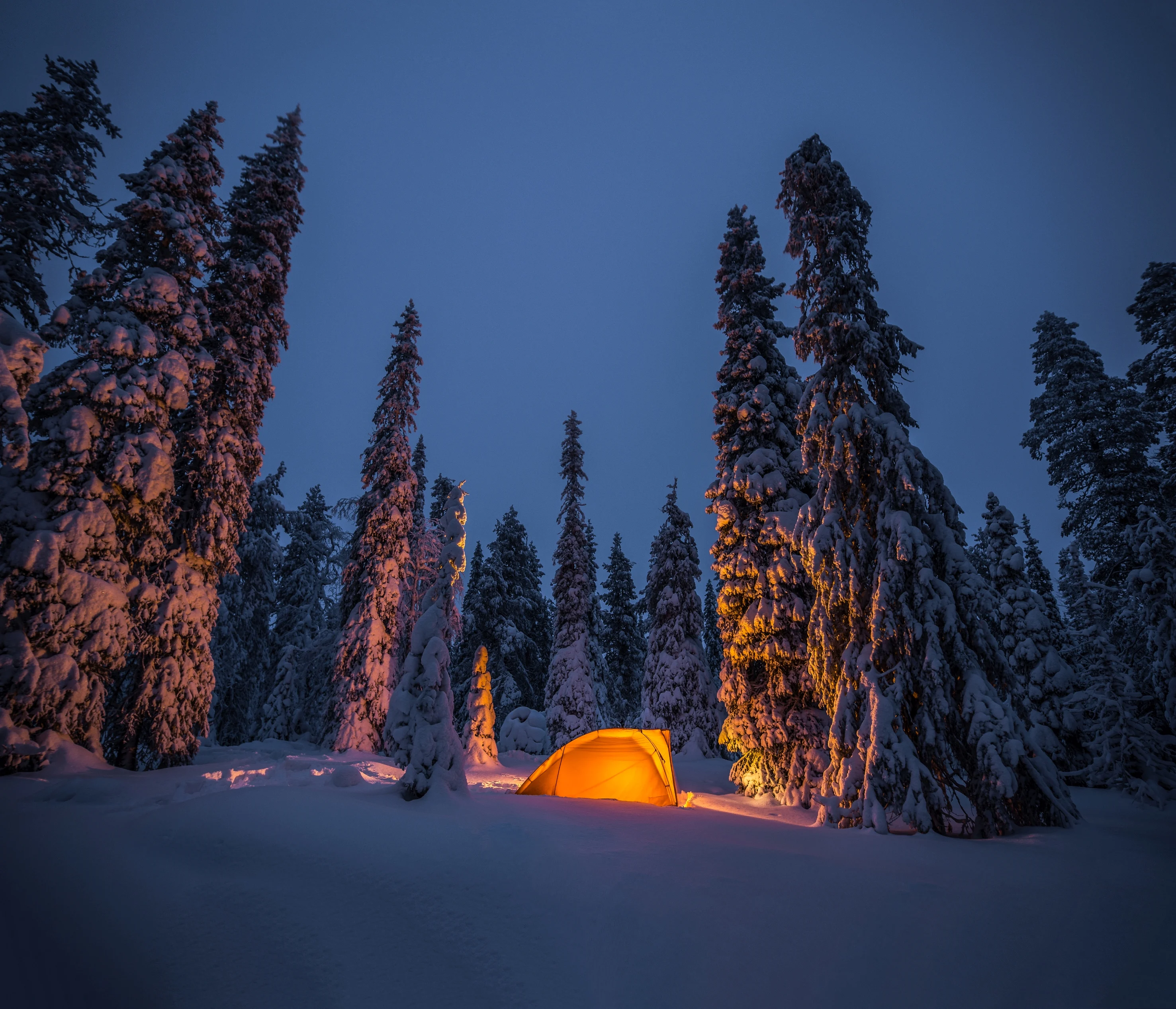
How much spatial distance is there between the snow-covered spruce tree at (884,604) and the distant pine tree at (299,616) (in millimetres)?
22762

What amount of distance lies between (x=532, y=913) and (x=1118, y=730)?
17.7m

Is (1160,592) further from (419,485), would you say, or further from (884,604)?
(419,485)

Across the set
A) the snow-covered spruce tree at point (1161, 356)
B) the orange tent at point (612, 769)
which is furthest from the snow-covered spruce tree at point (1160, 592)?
the orange tent at point (612, 769)

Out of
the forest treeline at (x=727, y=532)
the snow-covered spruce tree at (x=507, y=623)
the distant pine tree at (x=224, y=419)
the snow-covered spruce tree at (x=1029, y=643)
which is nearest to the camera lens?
the forest treeline at (x=727, y=532)

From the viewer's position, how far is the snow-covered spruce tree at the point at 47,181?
1147cm

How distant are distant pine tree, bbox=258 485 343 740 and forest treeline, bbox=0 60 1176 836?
235 inches

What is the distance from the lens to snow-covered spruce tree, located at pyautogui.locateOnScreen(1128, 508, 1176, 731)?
1267 centimetres

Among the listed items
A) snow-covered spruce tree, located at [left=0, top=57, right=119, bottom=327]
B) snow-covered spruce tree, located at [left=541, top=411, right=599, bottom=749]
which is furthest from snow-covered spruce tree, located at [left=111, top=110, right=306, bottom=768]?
snow-covered spruce tree, located at [left=541, top=411, right=599, bottom=749]

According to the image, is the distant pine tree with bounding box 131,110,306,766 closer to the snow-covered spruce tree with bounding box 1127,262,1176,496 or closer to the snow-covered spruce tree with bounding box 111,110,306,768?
the snow-covered spruce tree with bounding box 111,110,306,768

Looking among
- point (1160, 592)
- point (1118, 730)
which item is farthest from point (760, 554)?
point (1118, 730)

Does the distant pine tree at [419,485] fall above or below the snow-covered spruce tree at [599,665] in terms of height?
above

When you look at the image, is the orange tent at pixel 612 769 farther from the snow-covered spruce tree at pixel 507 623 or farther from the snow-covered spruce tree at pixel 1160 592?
the snow-covered spruce tree at pixel 507 623

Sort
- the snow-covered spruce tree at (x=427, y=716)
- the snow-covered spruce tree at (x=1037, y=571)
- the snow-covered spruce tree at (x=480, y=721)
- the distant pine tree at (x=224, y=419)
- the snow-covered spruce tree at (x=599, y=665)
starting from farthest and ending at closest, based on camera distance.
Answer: the snow-covered spruce tree at (x=599, y=665)
the snow-covered spruce tree at (x=1037, y=571)
the snow-covered spruce tree at (x=480, y=721)
the distant pine tree at (x=224, y=419)
the snow-covered spruce tree at (x=427, y=716)

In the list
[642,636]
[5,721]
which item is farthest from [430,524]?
[5,721]
